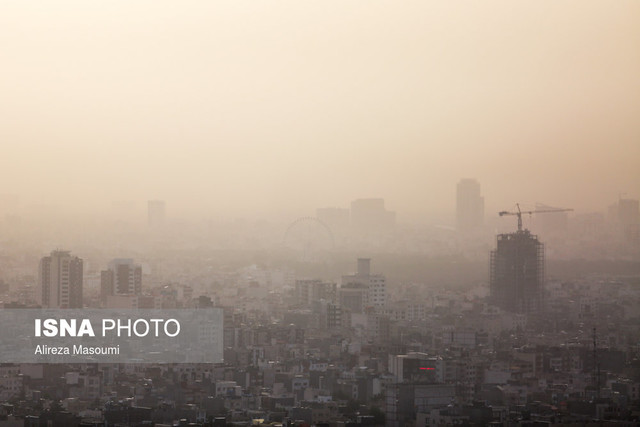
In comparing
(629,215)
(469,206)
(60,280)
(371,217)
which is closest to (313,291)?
(371,217)

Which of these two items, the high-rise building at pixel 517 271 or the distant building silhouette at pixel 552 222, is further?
the high-rise building at pixel 517 271

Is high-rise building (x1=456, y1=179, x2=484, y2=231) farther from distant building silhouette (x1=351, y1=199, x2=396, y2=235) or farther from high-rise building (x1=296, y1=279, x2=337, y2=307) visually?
high-rise building (x1=296, y1=279, x2=337, y2=307)

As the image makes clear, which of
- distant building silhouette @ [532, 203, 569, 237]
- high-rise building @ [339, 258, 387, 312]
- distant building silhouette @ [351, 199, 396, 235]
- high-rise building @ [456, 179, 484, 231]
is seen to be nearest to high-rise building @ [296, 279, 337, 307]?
high-rise building @ [339, 258, 387, 312]

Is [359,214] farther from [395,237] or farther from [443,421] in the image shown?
[443,421]

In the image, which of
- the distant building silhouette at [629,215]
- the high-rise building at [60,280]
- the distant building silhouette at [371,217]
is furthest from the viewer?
the distant building silhouette at [371,217]

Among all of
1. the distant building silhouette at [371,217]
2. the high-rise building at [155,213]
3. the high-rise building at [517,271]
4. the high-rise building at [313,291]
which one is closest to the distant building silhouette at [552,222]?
the high-rise building at [517,271]

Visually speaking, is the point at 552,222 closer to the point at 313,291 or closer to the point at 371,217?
the point at 371,217

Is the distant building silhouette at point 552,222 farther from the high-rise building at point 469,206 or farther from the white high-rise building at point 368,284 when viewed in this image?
the white high-rise building at point 368,284
